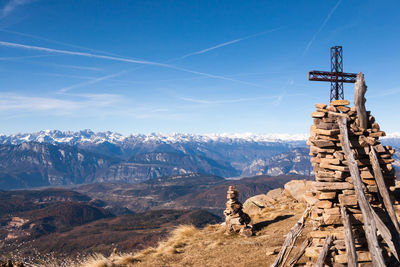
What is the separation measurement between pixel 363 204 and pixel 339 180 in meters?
1.82

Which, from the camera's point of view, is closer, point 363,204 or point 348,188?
point 363,204

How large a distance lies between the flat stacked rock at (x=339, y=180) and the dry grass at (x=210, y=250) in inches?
220

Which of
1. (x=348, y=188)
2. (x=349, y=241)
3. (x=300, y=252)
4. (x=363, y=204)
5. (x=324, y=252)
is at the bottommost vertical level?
(x=300, y=252)

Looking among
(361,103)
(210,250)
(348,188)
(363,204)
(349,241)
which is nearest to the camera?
(363,204)

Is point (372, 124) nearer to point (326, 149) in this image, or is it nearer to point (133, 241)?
point (326, 149)

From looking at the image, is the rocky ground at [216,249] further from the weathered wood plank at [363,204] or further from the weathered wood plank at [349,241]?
the weathered wood plank at [363,204]

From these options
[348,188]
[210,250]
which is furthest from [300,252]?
[210,250]

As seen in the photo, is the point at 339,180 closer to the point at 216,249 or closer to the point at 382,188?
the point at 382,188

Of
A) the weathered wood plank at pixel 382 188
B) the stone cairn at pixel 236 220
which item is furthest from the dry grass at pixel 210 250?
the weathered wood plank at pixel 382 188

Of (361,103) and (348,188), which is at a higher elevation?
(361,103)

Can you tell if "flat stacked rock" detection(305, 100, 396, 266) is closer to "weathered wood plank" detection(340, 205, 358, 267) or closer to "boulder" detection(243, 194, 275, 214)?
"weathered wood plank" detection(340, 205, 358, 267)

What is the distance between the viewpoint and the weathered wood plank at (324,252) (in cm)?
1122

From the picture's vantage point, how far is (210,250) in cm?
2244

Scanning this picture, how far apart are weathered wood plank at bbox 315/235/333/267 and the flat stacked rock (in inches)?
18.1
